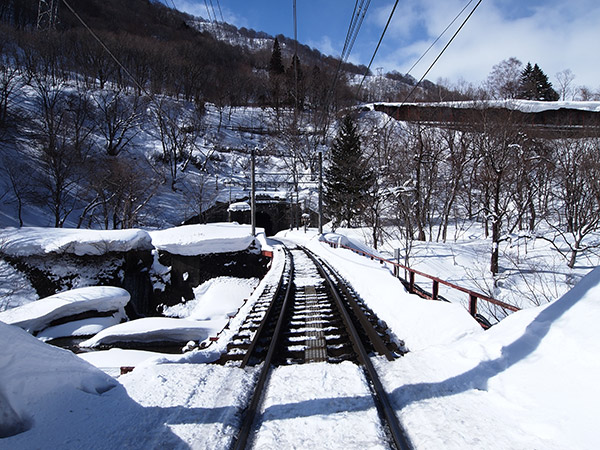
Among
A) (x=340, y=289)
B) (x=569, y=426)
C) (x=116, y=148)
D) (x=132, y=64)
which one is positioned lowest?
(x=340, y=289)

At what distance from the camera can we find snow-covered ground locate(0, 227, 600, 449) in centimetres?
252

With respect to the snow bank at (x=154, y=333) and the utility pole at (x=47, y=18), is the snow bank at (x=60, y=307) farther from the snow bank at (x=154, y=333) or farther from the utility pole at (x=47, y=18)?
the utility pole at (x=47, y=18)

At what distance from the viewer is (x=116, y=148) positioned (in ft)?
140

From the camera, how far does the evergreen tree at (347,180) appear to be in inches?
1455

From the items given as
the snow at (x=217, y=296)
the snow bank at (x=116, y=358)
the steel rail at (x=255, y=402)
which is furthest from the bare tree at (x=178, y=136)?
the steel rail at (x=255, y=402)

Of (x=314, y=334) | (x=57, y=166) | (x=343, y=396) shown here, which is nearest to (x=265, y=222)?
(x=57, y=166)

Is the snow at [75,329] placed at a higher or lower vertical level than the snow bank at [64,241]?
lower

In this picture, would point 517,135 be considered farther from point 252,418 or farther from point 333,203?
point 252,418

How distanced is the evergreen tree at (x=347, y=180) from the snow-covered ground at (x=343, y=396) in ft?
108

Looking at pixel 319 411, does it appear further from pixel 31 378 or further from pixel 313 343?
pixel 31 378

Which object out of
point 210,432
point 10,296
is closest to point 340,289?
point 210,432

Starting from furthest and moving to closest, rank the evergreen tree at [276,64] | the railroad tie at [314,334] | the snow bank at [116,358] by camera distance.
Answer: the evergreen tree at [276,64] < the snow bank at [116,358] < the railroad tie at [314,334]

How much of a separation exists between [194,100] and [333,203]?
1744 inches

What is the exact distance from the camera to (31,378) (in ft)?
9.01
